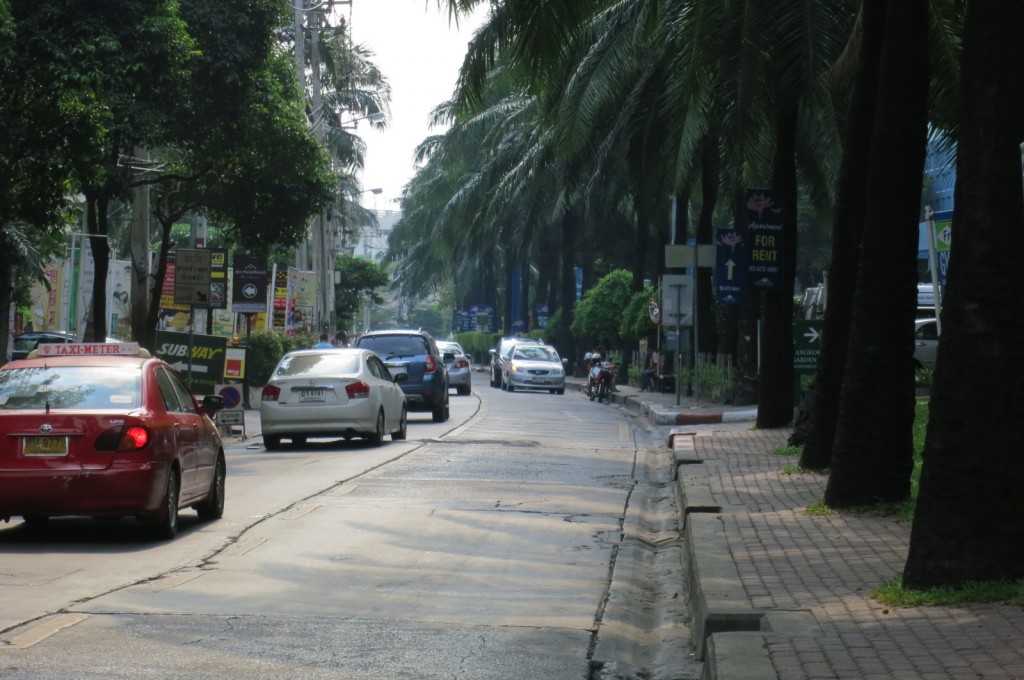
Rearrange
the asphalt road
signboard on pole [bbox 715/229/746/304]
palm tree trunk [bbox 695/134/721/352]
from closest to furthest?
the asphalt road
signboard on pole [bbox 715/229/746/304]
palm tree trunk [bbox 695/134/721/352]

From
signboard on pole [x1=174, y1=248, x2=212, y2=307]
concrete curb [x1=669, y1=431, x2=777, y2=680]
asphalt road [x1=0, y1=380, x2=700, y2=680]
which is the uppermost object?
signboard on pole [x1=174, y1=248, x2=212, y2=307]

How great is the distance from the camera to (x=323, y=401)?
71.7ft

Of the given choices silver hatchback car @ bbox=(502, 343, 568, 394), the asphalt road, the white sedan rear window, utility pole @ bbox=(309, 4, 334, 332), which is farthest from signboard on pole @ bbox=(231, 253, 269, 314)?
silver hatchback car @ bbox=(502, 343, 568, 394)

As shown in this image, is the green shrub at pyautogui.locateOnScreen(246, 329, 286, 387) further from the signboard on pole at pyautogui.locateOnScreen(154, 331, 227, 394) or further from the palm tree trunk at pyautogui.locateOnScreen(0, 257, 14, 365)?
the signboard on pole at pyautogui.locateOnScreen(154, 331, 227, 394)

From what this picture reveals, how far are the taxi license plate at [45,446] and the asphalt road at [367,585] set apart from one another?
74 centimetres

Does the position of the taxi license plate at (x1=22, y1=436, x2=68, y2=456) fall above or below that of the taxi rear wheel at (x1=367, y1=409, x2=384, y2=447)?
above

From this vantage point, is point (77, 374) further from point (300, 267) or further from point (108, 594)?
point (300, 267)

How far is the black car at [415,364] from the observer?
2892 cm

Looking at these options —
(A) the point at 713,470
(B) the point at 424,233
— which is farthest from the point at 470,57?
(B) the point at 424,233

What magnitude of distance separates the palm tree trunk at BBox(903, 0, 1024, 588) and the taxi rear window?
249 inches

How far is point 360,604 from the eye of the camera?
8617 mm

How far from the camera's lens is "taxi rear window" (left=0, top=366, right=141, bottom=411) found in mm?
11109

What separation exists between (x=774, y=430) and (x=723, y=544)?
13451mm

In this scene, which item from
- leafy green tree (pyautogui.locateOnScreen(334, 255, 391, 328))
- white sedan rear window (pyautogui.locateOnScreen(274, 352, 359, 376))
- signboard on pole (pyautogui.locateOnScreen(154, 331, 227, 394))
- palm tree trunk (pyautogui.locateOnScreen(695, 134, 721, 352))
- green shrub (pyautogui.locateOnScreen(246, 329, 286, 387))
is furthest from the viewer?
leafy green tree (pyautogui.locateOnScreen(334, 255, 391, 328))
